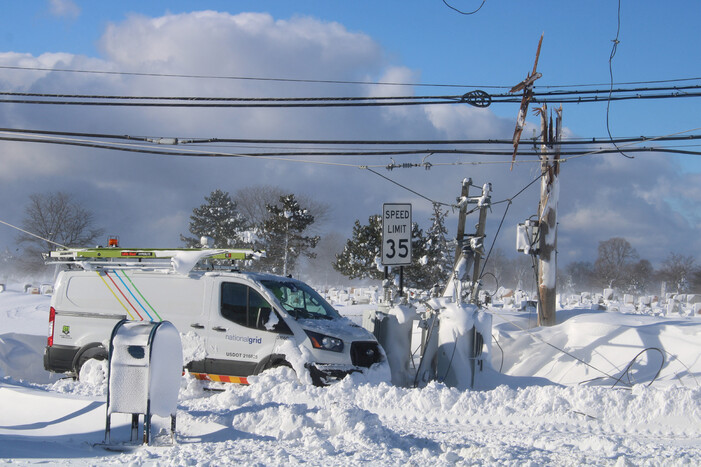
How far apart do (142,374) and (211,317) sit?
3.64m

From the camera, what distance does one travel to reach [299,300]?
998 cm

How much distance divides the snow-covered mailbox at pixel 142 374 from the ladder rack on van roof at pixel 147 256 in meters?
3.69

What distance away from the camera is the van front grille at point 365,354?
30.0 ft

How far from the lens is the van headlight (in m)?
9.01

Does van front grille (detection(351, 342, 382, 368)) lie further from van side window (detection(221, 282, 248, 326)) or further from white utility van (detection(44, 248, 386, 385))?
van side window (detection(221, 282, 248, 326))

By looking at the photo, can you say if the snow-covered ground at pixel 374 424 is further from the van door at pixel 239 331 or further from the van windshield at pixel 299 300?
the van windshield at pixel 299 300

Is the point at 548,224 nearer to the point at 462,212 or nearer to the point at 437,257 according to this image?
the point at 462,212

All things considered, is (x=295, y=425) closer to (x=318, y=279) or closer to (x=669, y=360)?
(x=669, y=360)

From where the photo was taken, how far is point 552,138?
16.8 m

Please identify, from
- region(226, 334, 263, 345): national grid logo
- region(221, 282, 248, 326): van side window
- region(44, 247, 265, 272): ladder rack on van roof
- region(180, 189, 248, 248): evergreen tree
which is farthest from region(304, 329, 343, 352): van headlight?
region(180, 189, 248, 248): evergreen tree

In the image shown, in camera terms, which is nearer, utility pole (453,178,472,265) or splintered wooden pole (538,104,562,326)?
utility pole (453,178,472,265)

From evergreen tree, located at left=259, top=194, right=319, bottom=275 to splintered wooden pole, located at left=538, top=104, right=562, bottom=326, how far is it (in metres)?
23.1

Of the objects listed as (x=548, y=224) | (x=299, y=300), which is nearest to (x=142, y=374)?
(x=299, y=300)

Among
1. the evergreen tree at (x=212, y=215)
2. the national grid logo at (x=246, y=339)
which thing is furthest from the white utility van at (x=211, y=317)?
the evergreen tree at (x=212, y=215)
